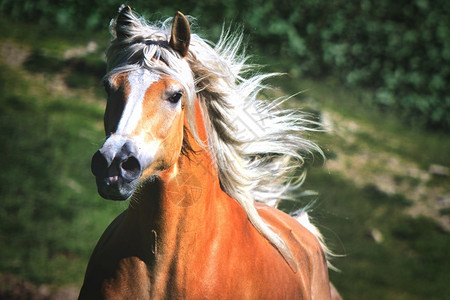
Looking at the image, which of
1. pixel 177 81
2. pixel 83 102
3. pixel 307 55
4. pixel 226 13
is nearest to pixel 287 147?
pixel 177 81

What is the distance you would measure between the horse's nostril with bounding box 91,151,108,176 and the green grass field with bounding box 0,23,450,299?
10.5 ft

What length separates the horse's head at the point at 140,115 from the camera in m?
2.00

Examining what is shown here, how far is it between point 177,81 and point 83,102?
6.32 metres

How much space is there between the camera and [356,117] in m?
9.87

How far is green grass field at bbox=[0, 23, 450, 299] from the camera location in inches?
240

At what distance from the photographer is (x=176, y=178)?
232 centimetres

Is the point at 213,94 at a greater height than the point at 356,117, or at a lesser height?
lesser

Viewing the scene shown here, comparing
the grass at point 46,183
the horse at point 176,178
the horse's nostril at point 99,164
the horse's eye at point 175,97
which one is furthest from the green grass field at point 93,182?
the horse's nostril at point 99,164

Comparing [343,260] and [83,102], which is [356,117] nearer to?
[343,260]

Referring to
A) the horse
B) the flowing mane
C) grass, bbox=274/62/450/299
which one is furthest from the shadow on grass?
the horse

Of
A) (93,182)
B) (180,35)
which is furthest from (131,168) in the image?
(93,182)

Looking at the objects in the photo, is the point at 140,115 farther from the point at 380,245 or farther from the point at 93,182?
the point at 380,245

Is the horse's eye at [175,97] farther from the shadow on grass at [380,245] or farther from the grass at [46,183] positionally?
the shadow on grass at [380,245]

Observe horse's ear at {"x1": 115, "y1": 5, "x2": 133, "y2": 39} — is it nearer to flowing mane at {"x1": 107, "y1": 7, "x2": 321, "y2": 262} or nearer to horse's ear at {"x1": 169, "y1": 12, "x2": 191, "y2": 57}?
flowing mane at {"x1": 107, "y1": 7, "x2": 321, "y2": 262}
